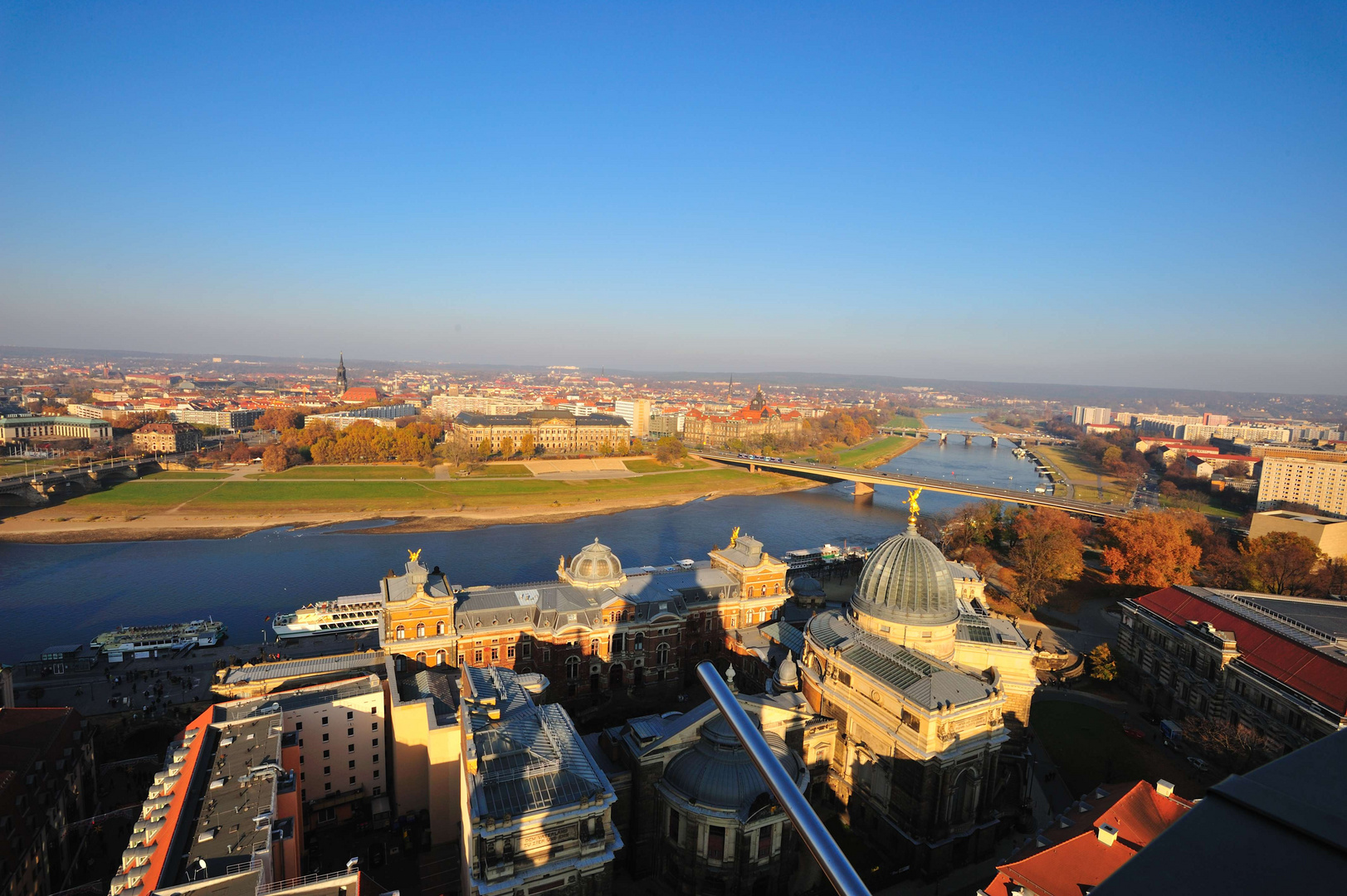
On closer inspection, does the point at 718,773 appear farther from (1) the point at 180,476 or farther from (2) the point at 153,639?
(1) the point at 180,476

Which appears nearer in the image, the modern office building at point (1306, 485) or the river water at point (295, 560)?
the river water at point (295, 560)

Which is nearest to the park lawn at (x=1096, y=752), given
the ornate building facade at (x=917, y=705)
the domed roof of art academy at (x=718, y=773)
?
the ornate building facade at (x=917, y=705)

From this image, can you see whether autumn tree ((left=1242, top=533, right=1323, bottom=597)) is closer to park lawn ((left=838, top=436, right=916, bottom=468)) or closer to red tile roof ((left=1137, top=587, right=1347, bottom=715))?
red tile roof ((left=1137, top=587, right=1347, bottom=715))

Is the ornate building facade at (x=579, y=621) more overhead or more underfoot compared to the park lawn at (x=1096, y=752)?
more overhead

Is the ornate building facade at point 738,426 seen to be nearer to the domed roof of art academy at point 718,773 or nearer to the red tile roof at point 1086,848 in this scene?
the domed roof of art academy at point 718,773

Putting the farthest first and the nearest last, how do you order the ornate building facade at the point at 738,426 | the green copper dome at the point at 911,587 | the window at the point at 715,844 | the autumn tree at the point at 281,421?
1. the ornate building facade at the point at 738,426
2. the autumn tree at the point at 281,421
3. the green copper dome at the point at 911,587
4. the window at the point at 715,844

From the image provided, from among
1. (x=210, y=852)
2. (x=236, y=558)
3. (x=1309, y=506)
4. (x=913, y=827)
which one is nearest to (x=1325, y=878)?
(x=210, y=852)

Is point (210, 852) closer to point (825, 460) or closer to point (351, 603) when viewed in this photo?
point (351, 603)
